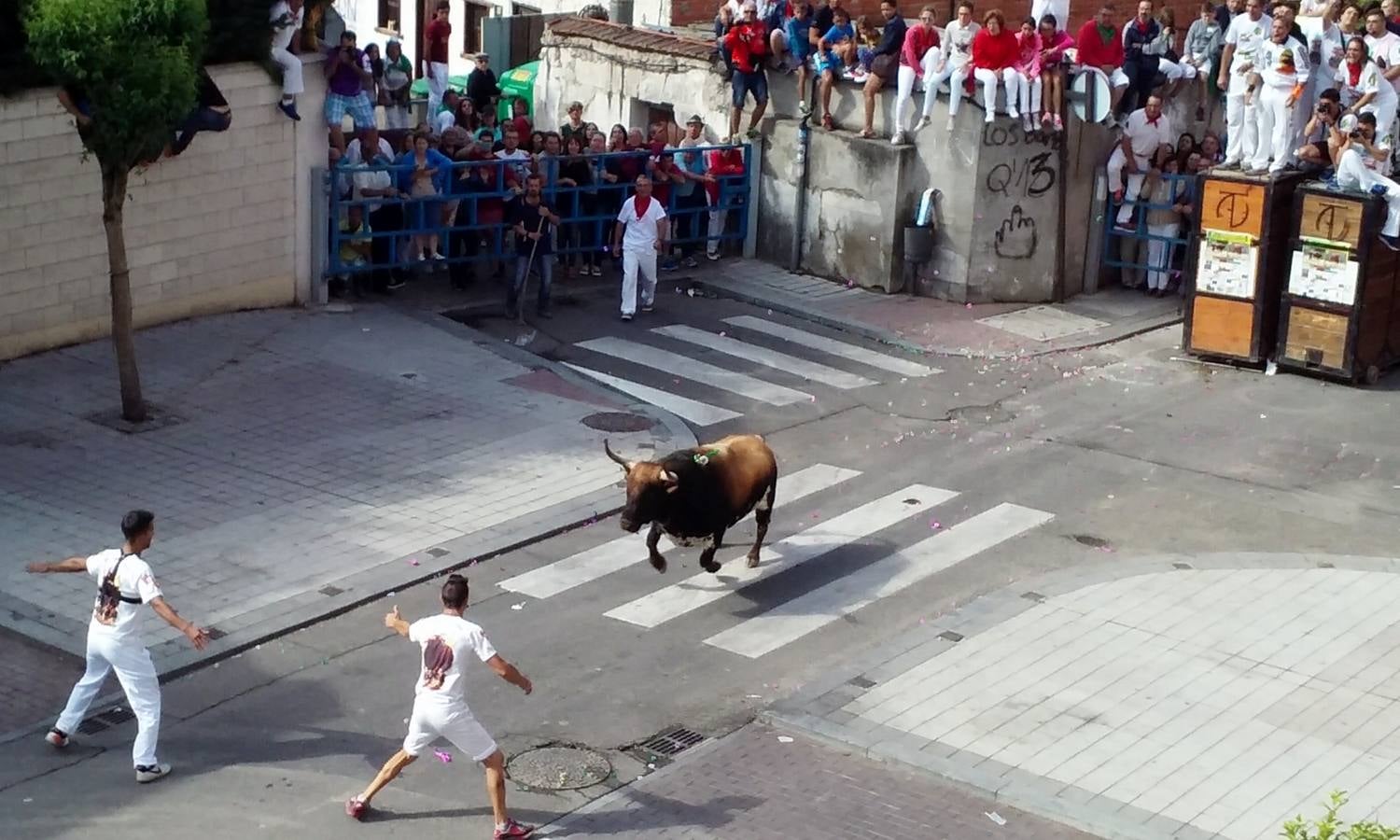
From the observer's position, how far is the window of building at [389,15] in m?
35.9

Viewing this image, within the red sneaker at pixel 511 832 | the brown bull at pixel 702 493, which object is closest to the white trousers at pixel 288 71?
the brown bull at pixel 702 493

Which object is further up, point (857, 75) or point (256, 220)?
point (857, 75)

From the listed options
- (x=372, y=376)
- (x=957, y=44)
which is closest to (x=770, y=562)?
(x=372, y=376)

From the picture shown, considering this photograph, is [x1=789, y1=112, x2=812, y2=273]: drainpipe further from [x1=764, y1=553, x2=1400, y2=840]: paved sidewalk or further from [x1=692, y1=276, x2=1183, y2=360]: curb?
[x1=764, y1=553, x2=1400, y2=840]: paved sidewalk

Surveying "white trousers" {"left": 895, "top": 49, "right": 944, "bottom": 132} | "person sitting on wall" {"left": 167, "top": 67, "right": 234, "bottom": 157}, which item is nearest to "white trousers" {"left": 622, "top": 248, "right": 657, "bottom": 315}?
"white trousers" {"left": 895, "top": 49, "right": 944, "bottom": 132}

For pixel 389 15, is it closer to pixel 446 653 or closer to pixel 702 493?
pixel 702 493

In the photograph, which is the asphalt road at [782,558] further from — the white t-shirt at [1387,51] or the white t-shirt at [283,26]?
the white t-shirt at [1387,51]

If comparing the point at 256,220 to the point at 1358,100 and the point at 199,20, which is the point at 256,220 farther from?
the point at 1358,100

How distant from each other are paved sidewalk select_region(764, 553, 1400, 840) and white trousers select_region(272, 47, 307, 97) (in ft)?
32.1

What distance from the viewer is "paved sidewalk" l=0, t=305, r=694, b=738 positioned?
42.4 feet

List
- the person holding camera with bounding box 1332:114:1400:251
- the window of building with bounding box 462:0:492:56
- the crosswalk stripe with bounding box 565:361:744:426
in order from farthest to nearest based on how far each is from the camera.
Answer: the window of building with bounding box 462:0:492:56 → the person holding camera with bounding box 1332:114:1400:251 → the crosswalk stripe with bounding box 565:361:744:426

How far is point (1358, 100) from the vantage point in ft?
66.3

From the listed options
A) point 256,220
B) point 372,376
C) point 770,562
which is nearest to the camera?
point 770,562

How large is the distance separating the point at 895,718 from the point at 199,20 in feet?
26.8
